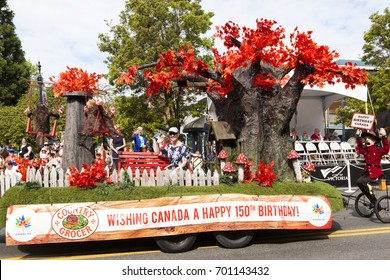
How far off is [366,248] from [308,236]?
3.69 feet

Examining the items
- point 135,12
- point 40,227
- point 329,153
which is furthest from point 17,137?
point 40,227

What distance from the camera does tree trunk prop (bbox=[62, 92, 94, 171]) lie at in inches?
314

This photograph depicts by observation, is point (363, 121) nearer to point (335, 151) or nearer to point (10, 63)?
point (335, 151)

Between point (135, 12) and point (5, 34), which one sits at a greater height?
point (5, 34)

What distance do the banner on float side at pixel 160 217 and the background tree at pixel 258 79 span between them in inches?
60.8

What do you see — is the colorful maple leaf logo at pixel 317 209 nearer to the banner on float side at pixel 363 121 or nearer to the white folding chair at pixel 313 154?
the banner on float side at pixel 363 121

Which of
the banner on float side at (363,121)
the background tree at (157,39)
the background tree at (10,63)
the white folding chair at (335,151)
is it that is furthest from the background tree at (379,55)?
the background tree at (10,63)

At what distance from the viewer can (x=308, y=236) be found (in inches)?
265

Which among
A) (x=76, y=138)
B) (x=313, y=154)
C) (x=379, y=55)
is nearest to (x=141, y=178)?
(x=76, y=138)

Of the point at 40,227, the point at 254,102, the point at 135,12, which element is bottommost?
the point at 40,227

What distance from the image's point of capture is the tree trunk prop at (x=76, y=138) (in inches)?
314

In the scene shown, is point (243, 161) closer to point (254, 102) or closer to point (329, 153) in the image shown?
point (254, 102)

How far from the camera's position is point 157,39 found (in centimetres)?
2136
